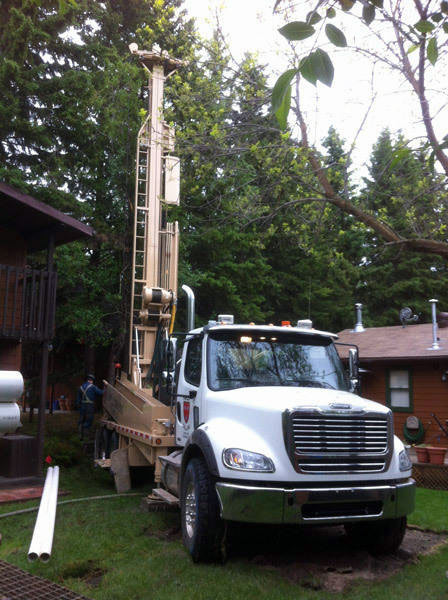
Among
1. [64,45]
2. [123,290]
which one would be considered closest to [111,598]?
[123,290]

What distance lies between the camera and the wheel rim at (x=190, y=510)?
563cm

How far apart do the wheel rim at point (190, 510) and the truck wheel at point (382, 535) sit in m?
1.79

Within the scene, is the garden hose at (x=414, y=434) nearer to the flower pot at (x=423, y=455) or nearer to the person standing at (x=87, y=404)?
the flower pot at (x=423, y=455)

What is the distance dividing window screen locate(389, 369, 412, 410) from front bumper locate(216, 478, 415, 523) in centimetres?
1134

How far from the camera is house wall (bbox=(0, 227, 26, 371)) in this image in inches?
453

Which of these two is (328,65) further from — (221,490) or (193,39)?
(193,39)

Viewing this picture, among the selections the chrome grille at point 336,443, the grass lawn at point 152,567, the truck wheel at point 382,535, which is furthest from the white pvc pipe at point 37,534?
the truck wheel at point 382,535

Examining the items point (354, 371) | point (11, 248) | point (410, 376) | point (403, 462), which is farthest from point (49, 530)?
point (410, 376)

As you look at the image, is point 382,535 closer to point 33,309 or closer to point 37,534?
point 37,534

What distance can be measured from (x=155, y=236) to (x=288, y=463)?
7943 mm

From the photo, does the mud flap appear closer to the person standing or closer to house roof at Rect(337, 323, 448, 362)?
the person standing

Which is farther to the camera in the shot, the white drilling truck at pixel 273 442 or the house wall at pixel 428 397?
the house wall at pixel 428 397

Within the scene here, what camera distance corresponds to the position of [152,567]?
17.8 ft

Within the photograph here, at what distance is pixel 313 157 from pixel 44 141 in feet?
33.1
